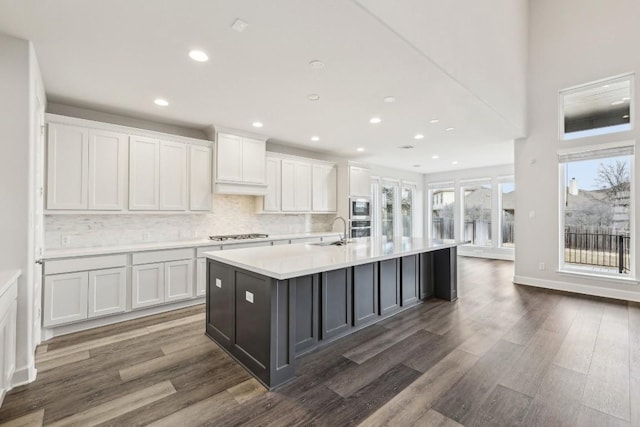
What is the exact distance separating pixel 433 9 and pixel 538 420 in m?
3.31

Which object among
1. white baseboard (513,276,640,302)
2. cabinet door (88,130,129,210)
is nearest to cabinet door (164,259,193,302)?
cabinet door (88,130,129,210)

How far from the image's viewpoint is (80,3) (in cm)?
191

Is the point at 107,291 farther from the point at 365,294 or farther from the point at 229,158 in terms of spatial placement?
the point at 365,294

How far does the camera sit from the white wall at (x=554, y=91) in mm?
4461

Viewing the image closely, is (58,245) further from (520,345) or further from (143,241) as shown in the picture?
(520,345)

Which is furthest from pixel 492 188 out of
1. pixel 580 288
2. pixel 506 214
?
pixel 580 288

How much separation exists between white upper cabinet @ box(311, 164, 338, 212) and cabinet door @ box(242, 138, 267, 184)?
132 centimetres

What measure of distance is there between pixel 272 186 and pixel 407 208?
217 inches

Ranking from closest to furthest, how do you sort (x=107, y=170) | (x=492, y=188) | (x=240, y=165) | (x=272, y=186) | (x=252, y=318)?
(x=252, y=318)
(x=107, y=170)
(x=240, y=165)
(x=272, y=186)
(x=492, y=188)

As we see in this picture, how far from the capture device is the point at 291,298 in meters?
2.32

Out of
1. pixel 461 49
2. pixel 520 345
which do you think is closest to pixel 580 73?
pixel 461 49

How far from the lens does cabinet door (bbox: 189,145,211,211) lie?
4418mm

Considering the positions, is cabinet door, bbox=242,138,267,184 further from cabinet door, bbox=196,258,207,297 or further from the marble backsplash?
cabinet door, bbox=196,258,207,297

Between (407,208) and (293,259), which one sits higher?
(407,208)
